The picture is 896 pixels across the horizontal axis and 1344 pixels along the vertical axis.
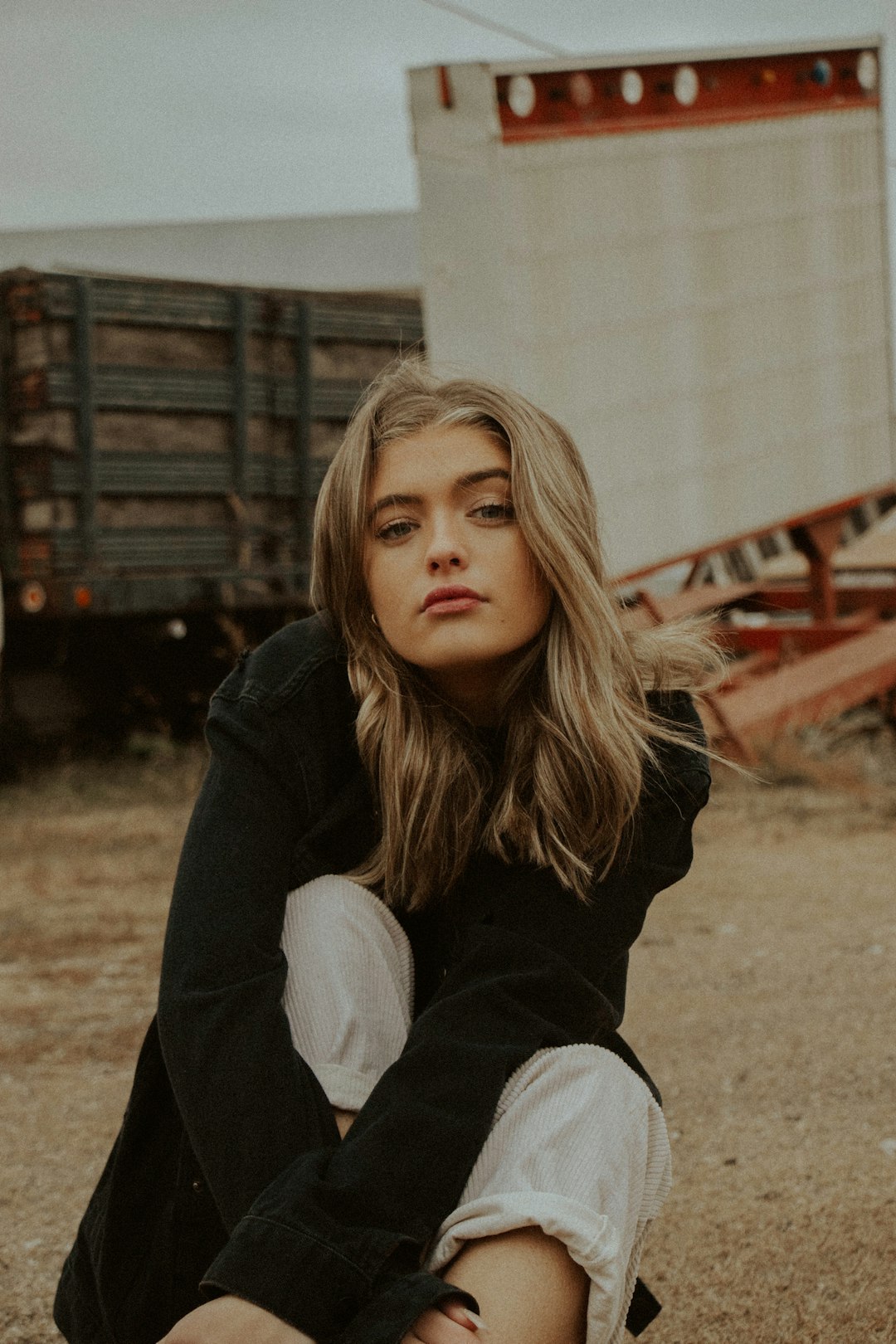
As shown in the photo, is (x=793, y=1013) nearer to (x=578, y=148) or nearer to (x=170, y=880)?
(x=170, y=880)

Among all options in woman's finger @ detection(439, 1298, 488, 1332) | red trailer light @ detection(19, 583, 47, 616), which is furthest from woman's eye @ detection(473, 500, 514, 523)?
red trailer light @ detection(19, 583, 47, 616)

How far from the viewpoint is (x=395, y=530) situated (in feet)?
5.75

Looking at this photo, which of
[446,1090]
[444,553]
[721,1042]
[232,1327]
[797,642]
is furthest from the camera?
[797,642]

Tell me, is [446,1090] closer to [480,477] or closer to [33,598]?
[480,477]

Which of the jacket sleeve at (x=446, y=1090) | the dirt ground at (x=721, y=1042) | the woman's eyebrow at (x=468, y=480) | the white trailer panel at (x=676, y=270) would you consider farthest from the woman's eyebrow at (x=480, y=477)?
the white trailer panel at (x=676, y=270)

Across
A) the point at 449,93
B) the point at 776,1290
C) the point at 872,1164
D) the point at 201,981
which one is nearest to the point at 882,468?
the point at 449,93

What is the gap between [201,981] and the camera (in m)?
1.52

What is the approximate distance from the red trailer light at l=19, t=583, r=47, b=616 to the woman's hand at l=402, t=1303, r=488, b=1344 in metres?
5.08

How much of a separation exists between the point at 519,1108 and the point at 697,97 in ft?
15.9

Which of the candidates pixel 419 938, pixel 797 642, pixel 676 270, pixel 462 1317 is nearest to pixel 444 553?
pixel 419 938

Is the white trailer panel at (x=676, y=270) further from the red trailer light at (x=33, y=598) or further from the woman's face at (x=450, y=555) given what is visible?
the woman's face at (x=450, y=555)

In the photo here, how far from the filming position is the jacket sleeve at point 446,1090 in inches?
52.2

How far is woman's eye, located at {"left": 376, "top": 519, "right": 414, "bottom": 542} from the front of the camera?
175 centimetres

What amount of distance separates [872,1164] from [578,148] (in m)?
3.82
